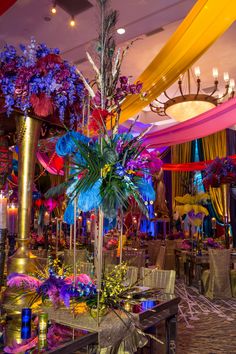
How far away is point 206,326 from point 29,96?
348cm

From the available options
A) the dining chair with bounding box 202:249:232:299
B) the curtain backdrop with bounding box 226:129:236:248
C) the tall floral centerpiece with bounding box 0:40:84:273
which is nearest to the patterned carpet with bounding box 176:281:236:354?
the dining chair with bounding box 202:249:232:299

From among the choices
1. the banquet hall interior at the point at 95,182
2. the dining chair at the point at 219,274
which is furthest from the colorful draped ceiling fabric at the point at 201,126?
the dining chair at the point at 219,274

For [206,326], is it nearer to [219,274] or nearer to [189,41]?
[219,274]

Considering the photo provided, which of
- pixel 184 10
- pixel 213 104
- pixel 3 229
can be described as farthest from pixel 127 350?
pixel 213 104

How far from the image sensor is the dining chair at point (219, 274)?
6023 millimetres

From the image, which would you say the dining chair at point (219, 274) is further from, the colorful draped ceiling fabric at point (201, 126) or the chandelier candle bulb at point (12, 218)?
the chandelier candle bulb at point (12, 218)

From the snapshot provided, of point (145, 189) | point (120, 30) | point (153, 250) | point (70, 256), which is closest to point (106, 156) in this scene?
point (145, 189)

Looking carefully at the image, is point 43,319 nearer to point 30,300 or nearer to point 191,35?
point 30,300

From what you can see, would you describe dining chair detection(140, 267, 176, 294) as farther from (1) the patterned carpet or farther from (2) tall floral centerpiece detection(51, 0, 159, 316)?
(2) tall floral centerpiece detection(51, 0, 159, 316)

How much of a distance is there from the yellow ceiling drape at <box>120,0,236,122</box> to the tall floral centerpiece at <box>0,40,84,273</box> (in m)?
1.40

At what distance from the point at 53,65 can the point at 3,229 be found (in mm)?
1039

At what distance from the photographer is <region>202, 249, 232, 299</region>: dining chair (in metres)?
6.02

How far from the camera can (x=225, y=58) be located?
302 inches

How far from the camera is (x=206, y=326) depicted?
172 inches
